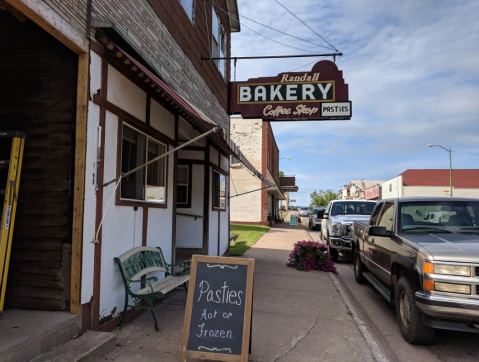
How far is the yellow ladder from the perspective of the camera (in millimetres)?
3785

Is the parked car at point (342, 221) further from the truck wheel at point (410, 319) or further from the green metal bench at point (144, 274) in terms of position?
the green metal bench at point (144, 274)

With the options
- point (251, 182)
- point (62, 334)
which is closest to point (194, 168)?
point (62, 334)

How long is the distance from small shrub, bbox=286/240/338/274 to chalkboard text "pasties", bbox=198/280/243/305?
5.96 m

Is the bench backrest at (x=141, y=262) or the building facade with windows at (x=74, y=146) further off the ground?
the building facade with windows at (x=74, y=146)

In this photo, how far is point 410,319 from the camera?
443 centimetres

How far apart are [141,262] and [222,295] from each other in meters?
2.08

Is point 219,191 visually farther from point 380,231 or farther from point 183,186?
point 380,231

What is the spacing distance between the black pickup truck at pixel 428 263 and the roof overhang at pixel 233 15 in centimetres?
865

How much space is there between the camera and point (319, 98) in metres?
8.40

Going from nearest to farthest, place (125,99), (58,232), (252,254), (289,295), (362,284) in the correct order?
1. (58,232)
2. (125,99)
3. (289,295)
4. (362,284)
5. (252,254)

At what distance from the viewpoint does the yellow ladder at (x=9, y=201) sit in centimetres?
379

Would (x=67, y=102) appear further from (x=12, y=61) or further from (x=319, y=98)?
(x=319, y=98)

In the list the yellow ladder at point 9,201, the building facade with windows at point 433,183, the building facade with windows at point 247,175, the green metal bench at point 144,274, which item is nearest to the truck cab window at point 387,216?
the green metal bench at point 144,274

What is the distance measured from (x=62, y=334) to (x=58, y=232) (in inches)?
42.1
